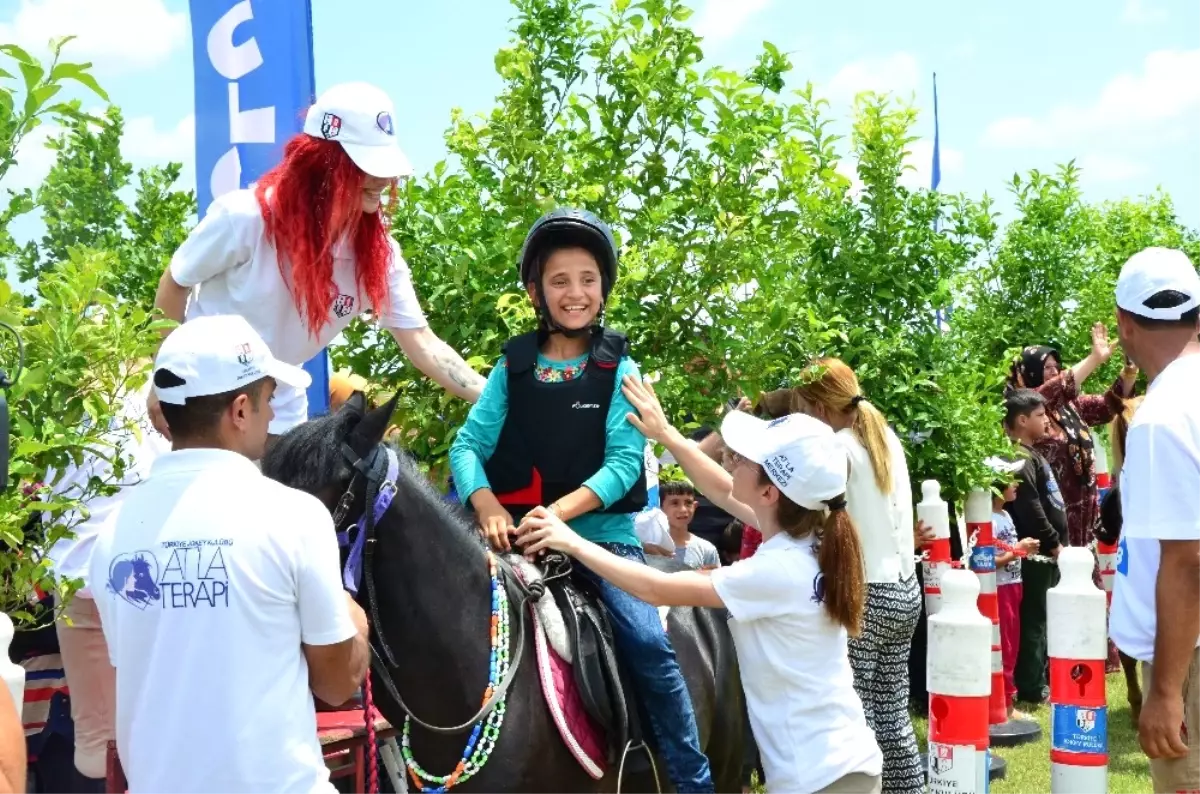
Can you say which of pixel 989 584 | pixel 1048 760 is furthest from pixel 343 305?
pixel 1048 760

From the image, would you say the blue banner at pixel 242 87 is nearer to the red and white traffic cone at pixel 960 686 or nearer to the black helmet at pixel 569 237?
the black helmet at pixel 569 237

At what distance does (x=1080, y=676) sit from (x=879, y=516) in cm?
185

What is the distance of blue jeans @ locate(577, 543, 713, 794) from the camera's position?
444cm

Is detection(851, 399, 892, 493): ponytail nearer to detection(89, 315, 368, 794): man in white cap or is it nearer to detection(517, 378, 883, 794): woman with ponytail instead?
detection(517, 378, 883, 794): woman with ponytail

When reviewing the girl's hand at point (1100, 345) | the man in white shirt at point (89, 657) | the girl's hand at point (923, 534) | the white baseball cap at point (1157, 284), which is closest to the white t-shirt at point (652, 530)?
the girl's hand at point (923, 534)

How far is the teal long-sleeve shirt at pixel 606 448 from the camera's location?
15.2 ft

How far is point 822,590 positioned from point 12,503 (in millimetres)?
2246

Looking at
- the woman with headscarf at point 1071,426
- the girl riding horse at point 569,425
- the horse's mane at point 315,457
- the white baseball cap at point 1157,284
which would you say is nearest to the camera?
the horse's mane at point 315,457

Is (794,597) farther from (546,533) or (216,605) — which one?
(216,605)

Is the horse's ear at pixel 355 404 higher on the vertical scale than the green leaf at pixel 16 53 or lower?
lower

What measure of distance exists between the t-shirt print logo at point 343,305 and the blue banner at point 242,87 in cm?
175

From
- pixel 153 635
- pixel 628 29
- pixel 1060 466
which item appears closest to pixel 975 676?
pixel 153 635

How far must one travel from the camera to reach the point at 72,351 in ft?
10.2

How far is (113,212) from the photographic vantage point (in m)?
Result: 9.89
